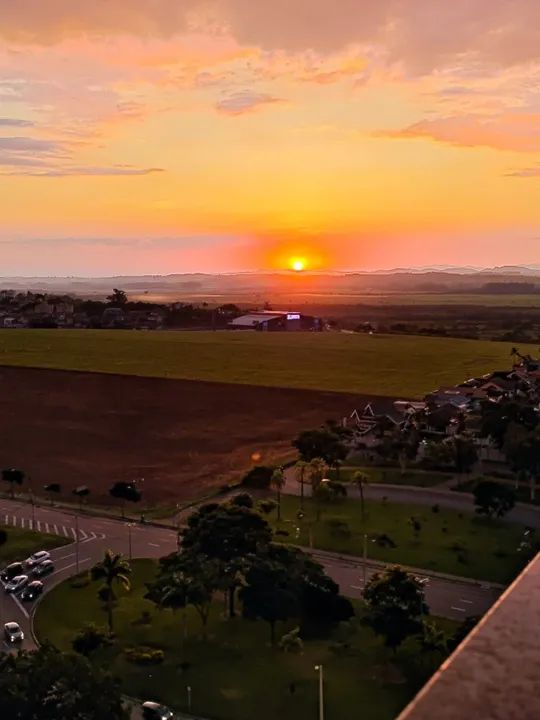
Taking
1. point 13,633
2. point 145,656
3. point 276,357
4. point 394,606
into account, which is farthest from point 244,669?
point 276,357

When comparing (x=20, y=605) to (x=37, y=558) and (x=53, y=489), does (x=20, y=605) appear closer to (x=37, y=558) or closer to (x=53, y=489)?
(x=37, y=558)

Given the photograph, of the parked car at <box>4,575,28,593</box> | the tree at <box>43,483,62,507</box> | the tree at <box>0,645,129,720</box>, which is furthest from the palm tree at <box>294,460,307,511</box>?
the tree at <box>0,645,129,720</box>

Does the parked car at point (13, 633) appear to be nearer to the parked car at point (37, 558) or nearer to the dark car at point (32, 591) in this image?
the dark car at point (32, 591)

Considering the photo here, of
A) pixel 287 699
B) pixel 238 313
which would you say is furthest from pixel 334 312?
pixel 287 699

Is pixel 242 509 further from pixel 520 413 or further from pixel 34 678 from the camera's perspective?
pixel 520 413

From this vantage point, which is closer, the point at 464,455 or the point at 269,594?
the point at 269,594

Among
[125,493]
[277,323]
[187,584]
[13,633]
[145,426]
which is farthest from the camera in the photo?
[277,323]

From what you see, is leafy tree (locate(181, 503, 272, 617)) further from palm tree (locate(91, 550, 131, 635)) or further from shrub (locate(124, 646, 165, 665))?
shrub (locate(124, 646, 165, 665))
